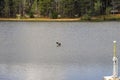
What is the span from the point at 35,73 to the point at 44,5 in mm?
74772

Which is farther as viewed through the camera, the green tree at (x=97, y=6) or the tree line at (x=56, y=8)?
the tree line at (x=56, y=8)

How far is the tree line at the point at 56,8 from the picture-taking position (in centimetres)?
10300

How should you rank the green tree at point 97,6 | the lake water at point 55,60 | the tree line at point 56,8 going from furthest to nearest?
1. the tree line at point 56,8
2. the green tree at point 97,6
3. the lake water at point 55,60

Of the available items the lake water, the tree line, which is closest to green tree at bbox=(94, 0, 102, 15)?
the tree line

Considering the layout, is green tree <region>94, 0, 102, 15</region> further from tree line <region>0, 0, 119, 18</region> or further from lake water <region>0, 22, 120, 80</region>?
lake water <region>0, 22, 120, 80</region>

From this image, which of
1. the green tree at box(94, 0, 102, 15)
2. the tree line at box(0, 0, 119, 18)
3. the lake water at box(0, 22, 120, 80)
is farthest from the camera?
the tree line at box(0, 0, 119, 18)

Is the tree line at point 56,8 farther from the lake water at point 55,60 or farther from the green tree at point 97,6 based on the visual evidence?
the lake water at point 55,60

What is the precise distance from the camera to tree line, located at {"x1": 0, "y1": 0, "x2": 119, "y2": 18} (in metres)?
103

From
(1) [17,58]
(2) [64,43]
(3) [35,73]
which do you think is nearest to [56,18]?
(2) [64,43]

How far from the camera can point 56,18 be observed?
102875 mm

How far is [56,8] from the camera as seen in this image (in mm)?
106125

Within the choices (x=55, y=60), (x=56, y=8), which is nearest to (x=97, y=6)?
(x=56, y=8)

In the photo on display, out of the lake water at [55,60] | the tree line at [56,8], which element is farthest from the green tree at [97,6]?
the lake water at [55,60]

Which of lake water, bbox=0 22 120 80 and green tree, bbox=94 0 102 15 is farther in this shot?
green tree, bbox=94 0 102 15
